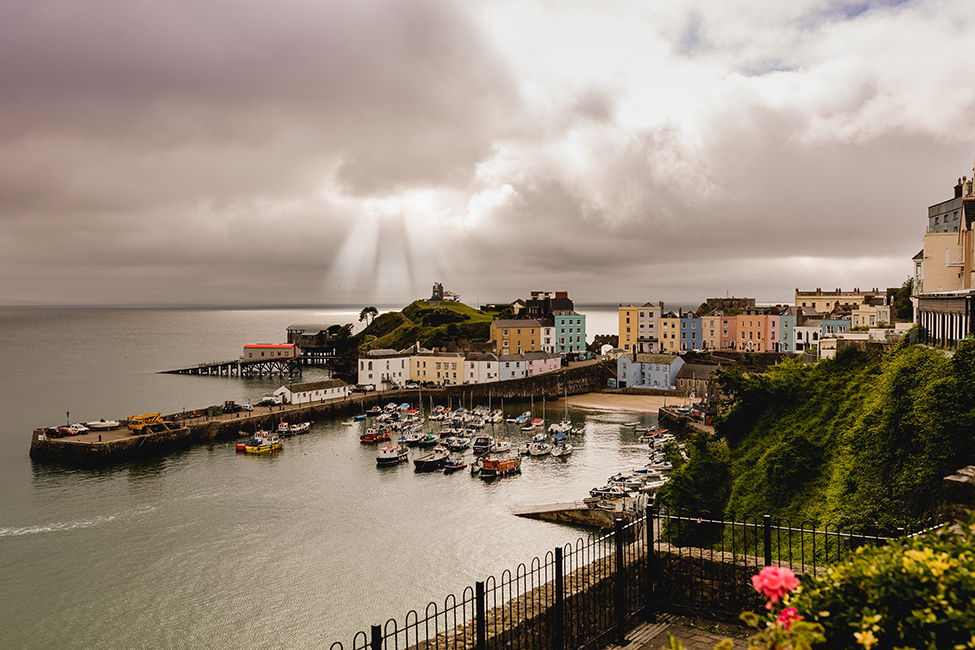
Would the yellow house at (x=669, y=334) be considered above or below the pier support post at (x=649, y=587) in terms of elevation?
above

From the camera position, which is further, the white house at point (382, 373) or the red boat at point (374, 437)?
the white house at point (382, 373)

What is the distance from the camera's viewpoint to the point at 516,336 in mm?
77188

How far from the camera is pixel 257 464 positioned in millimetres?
36125

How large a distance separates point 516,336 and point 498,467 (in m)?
44.7

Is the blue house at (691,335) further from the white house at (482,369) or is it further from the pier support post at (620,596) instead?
the pier support post at (620,596)

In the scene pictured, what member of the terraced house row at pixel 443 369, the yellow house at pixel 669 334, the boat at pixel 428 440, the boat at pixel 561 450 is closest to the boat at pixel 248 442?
the boat at pixel 428 440

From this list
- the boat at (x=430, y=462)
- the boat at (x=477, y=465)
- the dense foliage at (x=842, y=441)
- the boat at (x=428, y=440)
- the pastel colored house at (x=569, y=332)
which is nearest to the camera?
the dense foliage at (x=842, y=441)

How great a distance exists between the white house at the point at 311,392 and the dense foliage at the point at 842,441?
137 ft

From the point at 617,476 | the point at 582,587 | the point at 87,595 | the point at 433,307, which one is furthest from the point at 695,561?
the point at 433,307

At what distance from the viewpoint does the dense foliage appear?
443 inches

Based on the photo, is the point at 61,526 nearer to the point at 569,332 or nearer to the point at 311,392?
the point at 311,392

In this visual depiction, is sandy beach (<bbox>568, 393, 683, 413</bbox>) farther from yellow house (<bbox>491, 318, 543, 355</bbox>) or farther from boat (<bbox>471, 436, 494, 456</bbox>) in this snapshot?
boat (<bbox>471, 436, 494, 456</bbox>)

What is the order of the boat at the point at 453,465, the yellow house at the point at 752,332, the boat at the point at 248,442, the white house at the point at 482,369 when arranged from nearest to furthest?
the boat at the point at 453,465
the boat at the point at 248,442
the white house at the point at 482,369
the yellow house at the point at 752,332

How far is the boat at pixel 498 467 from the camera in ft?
108
